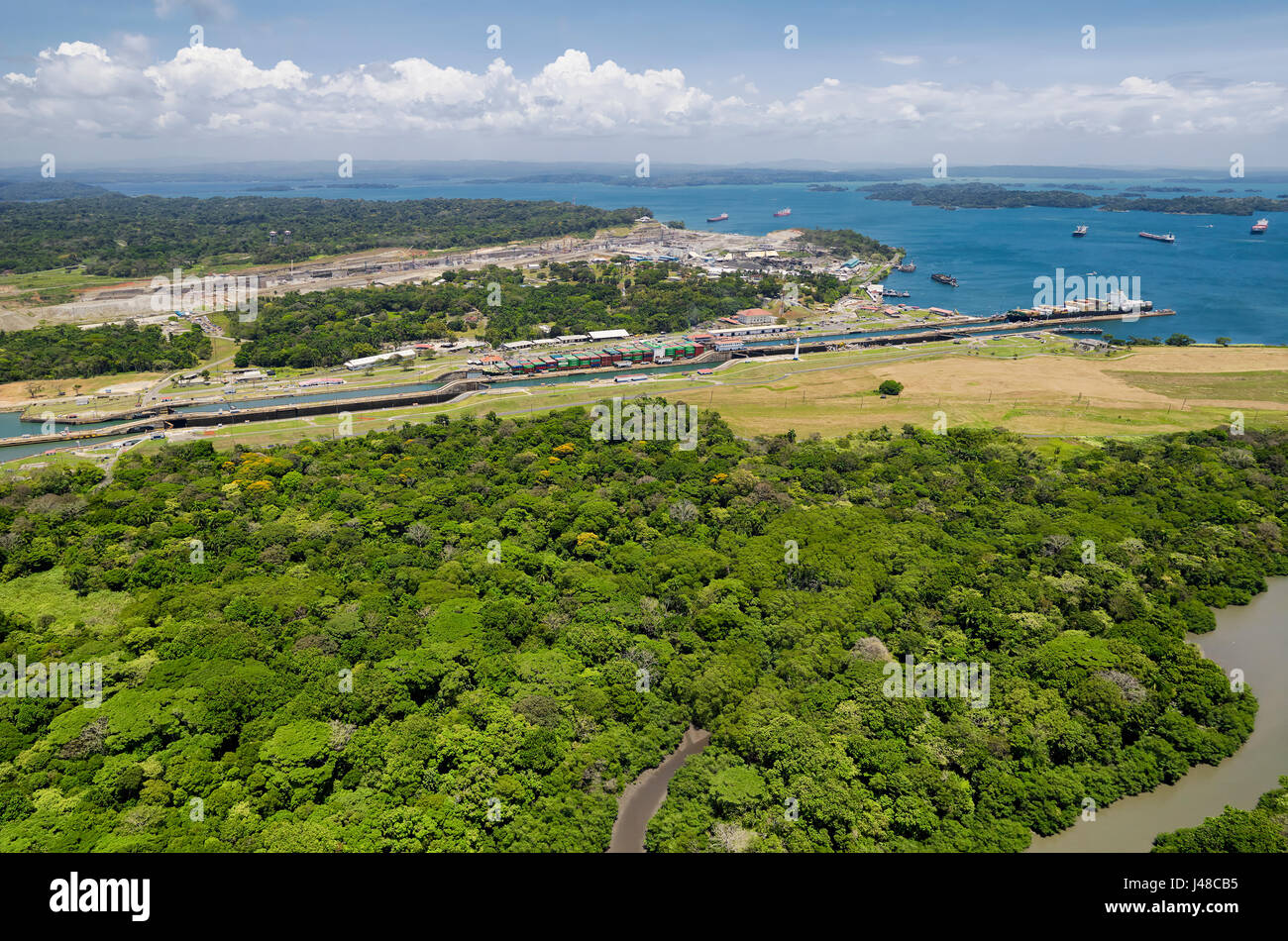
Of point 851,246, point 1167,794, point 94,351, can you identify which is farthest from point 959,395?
point 851,246

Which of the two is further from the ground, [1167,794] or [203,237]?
[203,237]

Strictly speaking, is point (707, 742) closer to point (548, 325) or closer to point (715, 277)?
point (548, 325)

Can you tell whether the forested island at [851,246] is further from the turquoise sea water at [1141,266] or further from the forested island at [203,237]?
the forested island at [203,237]

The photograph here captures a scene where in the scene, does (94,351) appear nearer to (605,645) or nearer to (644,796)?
(605,645)

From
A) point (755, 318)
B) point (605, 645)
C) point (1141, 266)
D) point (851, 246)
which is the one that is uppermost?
point (851, 246)

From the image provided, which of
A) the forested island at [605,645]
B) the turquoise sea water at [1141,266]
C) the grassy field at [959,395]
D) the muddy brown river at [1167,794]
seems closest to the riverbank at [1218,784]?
the muddy brown river at [1167,794]

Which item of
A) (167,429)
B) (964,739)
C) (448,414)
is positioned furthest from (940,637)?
(167,429)

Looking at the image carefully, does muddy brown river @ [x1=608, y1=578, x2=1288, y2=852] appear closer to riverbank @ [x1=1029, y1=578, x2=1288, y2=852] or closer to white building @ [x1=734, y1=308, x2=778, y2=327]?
riverbank @ [x1=1029, y1=578, x2=1288, y2=852]

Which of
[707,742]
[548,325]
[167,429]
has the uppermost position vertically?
[548,325]
